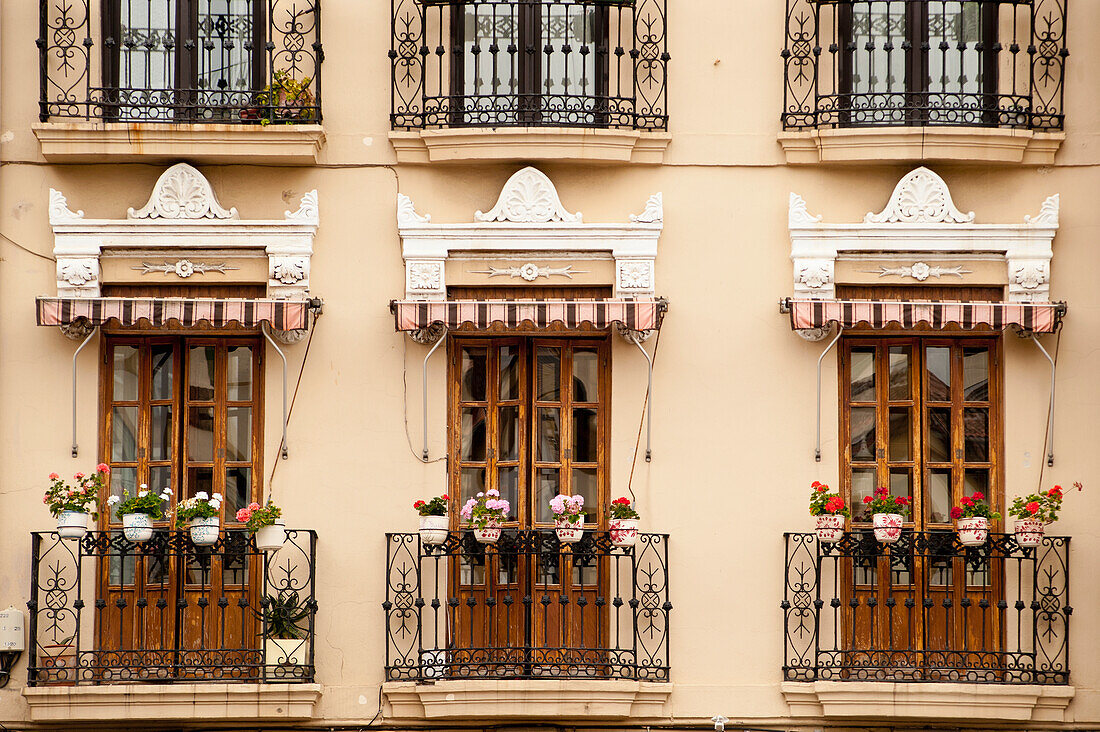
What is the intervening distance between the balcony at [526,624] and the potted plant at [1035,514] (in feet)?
7.85

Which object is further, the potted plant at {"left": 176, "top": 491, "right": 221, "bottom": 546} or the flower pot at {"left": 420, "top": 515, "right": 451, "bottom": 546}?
the flower pot at {"left": 420, "top": 515, "right": 451, "bottom": 546}

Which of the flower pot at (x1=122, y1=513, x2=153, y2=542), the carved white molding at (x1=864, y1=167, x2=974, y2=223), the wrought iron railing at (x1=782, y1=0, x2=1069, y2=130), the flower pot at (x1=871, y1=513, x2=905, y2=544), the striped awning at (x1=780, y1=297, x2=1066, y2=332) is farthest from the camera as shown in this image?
the wrought iron railing at (x1=782, y1=0, x2=1069, y2=130)

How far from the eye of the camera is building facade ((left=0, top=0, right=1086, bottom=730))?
36.2 ft

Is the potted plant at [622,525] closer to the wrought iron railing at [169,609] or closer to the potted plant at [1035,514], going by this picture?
the wrought iron railing at [169,609]

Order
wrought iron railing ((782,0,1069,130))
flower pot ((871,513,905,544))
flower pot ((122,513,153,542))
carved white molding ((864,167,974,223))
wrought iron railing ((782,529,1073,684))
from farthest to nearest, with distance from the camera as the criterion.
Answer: wrought iron railing ((782,0,1069,130)), carved white molding ((864,167,974,223)), wrought iron railing ((782,529,1073,684)), flower pot ((871,513,905,544)), flower pot ((122,513,153,542))

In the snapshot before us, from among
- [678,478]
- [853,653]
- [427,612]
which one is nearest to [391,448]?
[427,612]

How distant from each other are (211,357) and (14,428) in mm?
1430

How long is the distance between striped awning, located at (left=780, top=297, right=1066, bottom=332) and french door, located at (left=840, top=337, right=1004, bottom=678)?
0.50m

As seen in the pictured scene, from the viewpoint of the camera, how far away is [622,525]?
35.9 feet

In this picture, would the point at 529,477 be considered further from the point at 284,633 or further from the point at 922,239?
the point at 922,239

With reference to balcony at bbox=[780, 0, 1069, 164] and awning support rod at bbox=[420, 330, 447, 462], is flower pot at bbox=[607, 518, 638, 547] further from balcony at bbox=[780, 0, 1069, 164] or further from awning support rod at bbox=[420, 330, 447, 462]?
balcony at bbox=[780, 0, 1069, 164]

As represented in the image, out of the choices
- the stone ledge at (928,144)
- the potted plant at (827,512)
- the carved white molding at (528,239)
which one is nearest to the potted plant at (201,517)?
the carved white molding at (528,239)

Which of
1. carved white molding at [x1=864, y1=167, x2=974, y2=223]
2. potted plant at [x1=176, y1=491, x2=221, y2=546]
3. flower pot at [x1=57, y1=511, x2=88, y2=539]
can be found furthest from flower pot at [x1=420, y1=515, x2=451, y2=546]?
carved white molding at [x1=864, y1=167, x2=974, y2=223]

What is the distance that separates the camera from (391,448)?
11.3 m
